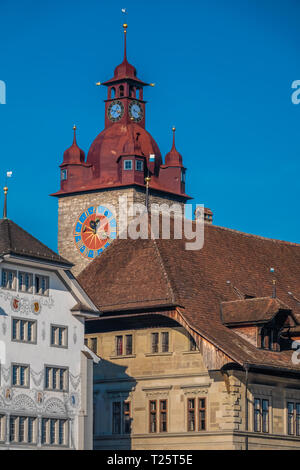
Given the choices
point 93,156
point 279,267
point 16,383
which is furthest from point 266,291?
point 93,156

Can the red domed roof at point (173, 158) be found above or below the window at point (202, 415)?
above

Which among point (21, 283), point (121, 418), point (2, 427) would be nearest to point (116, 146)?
point (121, 418)

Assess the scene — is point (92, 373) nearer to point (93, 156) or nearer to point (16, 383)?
point (16, 383)

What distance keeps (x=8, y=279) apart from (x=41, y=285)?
8.03 ft

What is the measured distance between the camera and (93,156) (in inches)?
5866

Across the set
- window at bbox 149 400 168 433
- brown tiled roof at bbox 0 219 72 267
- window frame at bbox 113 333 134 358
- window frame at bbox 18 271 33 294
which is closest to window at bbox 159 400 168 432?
window at bbox 149 400 168 433

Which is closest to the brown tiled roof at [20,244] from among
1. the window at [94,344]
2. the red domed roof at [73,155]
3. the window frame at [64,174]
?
the window at [94,344]

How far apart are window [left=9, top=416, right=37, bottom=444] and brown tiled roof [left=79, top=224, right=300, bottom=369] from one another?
1021 centimetres

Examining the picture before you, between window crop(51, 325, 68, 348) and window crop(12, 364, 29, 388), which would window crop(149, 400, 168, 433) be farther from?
window crop(12, 364, 29, 388)

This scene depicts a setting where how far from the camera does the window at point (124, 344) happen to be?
317ft

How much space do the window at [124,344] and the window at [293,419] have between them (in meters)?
8.82

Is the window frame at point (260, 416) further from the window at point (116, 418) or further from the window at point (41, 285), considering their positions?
the window at point (41, 285)

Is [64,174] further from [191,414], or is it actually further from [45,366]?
[45,366]

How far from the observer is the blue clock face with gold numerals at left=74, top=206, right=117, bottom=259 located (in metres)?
146
